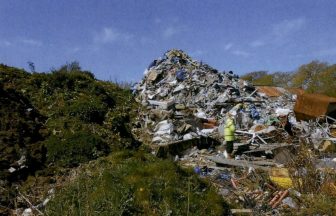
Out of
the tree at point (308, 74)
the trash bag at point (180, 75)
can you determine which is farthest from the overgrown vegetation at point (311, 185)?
the tree at point (308, 74)

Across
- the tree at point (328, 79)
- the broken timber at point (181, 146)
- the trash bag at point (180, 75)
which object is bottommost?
the broken timber at point (181, 146)

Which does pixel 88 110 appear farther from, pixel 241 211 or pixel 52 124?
pixel 241 211

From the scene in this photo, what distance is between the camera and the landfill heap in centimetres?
1471

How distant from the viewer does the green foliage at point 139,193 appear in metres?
6.25

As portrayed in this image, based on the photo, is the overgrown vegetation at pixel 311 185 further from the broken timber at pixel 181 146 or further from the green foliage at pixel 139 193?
the broken timber at pixel 181 146

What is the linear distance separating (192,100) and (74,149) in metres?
9.53

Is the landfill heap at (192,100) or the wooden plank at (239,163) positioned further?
the landfill heap at (192,100)

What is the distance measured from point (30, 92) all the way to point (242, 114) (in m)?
7.24

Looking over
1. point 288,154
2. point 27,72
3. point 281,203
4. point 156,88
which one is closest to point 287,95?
point 156,88

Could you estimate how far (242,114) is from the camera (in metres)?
15.9

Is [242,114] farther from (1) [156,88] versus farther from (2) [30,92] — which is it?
(2) [30,92]

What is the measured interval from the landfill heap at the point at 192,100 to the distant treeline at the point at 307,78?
39.2ft

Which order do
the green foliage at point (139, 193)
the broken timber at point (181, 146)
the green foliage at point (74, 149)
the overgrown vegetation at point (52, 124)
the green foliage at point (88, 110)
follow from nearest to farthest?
1. the green foliage at point (139, 193)
2. the overgrown vegetation at point (52, 124)
3. the green foliage at point (74, 149)
4. the green foliage at point (88, 110)
5. the broken timber at point (181, 146)

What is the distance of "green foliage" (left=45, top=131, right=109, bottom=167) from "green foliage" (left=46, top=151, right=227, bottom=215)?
144 cm
